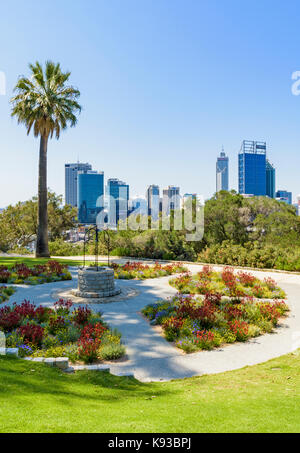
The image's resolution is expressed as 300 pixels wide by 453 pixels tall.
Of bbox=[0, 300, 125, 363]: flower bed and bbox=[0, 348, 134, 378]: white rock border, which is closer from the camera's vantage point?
bbox=[0, 348, 134, 378]: white rock border

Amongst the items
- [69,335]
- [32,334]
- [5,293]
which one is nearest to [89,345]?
[69,335]

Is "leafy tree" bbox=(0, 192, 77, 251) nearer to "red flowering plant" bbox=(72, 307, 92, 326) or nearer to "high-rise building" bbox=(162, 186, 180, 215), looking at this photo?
"high-rise building" bbox=(162, 186, 180, 215)

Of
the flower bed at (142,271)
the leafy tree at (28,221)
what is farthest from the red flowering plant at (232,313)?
the leafy tree at (28,221)

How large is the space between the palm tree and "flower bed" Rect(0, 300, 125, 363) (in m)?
14.7

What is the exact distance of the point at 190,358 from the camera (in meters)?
6.14

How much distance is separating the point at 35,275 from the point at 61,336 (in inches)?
323

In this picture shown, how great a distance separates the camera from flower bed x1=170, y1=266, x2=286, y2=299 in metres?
10.9

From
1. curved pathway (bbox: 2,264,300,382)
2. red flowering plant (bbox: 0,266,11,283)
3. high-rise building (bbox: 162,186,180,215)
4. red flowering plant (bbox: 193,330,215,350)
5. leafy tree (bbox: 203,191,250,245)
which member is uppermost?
high-rise building (bbox: 162,186,180,215)

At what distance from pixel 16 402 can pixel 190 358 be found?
365cm

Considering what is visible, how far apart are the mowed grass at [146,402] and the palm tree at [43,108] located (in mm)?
17993

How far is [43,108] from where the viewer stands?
20.7m

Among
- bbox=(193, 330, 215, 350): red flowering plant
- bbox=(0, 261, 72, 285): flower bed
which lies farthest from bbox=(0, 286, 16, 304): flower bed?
bbox=(193, 330, 215, 350): red flowering plant
